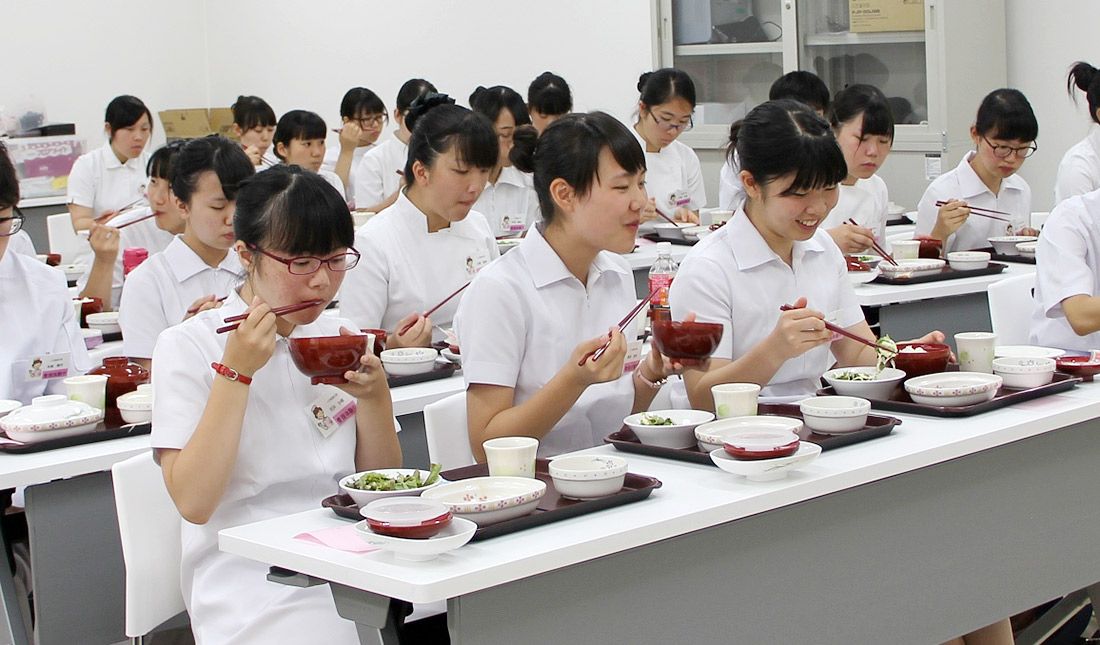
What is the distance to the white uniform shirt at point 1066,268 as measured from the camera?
292 cm

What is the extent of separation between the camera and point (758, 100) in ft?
22.1

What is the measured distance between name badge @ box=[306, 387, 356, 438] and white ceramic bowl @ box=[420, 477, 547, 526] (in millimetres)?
343

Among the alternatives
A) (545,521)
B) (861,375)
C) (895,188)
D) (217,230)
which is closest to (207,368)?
(545,521)

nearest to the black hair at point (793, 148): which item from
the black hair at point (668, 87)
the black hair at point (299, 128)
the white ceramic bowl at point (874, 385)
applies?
the white ceramic bowl at point (874, 385)

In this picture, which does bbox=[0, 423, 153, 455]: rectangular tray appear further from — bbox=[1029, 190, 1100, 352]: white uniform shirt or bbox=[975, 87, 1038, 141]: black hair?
bbox=[975, 87, 1038, 141]: black hair

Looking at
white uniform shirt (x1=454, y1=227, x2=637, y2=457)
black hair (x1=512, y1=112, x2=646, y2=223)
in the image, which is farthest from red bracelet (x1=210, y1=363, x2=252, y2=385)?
black hair (x1=512, y1=112, x2=646, y2=223)

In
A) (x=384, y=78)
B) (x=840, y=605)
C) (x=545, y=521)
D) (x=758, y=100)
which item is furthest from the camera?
(x=384, y=78)

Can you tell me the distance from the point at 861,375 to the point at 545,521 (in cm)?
91

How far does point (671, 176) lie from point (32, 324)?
3214 mm

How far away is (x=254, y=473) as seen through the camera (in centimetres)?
203

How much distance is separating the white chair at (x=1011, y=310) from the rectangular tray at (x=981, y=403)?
2.25 ft

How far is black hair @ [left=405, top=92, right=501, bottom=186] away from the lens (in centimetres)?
319

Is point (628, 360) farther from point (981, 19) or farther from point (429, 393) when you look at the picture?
point (981, 19)

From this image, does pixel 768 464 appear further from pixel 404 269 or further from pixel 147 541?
pixel 404 269
